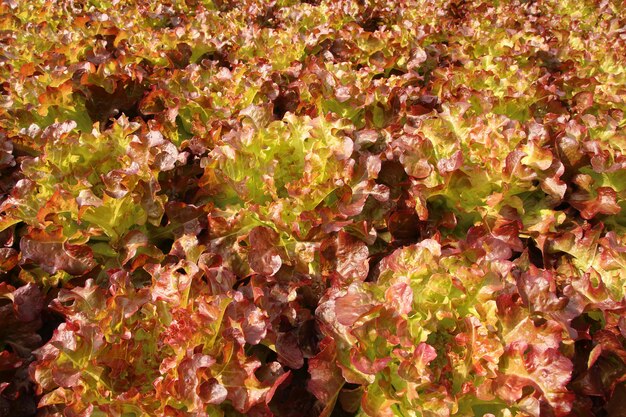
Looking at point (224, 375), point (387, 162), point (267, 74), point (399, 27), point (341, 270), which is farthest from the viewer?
point (399, 27)

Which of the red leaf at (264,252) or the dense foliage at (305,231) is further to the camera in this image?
the red leaf at (264,252)

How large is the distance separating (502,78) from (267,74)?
1.41 m

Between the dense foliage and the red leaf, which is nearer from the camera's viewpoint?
the dense foliage

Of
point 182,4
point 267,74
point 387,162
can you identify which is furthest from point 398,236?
point 182,4

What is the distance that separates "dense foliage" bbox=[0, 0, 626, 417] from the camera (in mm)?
1627

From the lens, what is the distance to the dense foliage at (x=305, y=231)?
1627 mm

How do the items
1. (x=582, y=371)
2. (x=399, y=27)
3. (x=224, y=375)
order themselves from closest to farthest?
(x=224, y=375)
(x=582, y=371)
(x=399, y=27)

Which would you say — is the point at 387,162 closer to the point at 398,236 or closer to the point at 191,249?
the point at 398,236

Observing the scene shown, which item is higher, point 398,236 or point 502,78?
point 502,78

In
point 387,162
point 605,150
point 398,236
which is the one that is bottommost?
point 398,236

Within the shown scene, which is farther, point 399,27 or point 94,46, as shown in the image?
point 399,27

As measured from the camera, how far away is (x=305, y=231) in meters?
2.09

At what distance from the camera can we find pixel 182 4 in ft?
13.9

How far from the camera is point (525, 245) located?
2.31 metres
